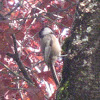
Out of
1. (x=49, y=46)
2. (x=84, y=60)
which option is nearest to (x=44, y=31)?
(x=49, y=46)

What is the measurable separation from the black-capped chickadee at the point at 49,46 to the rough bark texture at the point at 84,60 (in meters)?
2.84

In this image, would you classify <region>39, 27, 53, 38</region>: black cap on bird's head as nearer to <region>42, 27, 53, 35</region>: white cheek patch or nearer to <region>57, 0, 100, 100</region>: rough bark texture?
<region>42, 27, 53, 35</region>: white cheek patch

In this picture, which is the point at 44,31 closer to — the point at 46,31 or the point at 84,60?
the point at 46,31

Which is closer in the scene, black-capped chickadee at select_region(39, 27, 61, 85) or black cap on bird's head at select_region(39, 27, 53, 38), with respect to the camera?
black cap on bird's head at select_region(39, 27, 53, 38)

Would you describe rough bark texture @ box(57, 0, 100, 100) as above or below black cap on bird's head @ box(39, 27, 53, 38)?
below

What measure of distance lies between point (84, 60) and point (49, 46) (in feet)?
10.5

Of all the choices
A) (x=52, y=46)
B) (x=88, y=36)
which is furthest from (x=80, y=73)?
(x=52, y=46)

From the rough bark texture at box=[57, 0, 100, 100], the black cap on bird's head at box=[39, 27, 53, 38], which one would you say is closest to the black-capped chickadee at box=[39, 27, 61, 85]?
the black cap on bird's head at box=[39, 27, 53, 38]

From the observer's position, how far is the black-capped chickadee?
4488 mm

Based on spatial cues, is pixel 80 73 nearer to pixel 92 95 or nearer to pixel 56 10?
pixel 92 95

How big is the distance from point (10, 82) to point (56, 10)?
5.58 feet

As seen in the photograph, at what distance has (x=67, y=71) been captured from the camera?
150 centimetres

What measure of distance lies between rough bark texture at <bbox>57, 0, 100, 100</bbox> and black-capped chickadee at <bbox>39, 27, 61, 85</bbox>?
9.31ft

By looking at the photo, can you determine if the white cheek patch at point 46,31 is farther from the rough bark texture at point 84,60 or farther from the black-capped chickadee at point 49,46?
the rough bark texture at point 84,60
